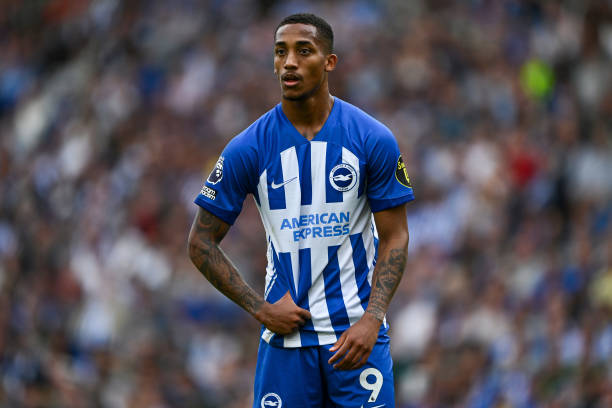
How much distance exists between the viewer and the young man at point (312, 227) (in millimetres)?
4816

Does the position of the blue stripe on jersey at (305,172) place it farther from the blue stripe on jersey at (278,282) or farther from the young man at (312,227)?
the blue stripe on jersey at (278,282)

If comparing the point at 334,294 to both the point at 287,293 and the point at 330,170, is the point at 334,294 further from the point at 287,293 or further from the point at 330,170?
the point at 330,170

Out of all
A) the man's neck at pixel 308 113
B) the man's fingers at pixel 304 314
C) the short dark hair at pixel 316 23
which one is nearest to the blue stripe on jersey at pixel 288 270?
the man's fingers at pixel 304 314

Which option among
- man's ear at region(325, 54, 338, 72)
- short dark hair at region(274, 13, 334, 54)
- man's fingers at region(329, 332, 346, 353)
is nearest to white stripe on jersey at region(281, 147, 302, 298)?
man's fingers at region(329, 332, 346, 353)

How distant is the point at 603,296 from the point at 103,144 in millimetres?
9024

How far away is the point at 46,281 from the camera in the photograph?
36.0 feet

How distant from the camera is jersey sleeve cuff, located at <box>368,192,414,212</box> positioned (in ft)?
15.9

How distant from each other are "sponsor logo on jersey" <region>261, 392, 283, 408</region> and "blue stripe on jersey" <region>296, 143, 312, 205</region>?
988mm

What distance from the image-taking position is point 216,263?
4.87 m

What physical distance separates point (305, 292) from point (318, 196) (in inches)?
19.3

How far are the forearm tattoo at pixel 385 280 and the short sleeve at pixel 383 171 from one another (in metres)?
0.26

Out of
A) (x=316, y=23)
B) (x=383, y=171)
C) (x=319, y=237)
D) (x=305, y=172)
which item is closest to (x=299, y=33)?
(x=316, y=23)

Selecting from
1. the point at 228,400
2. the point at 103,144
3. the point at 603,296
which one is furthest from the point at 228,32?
the point at 603,296

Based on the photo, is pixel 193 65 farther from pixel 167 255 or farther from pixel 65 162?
pixel 167 255
